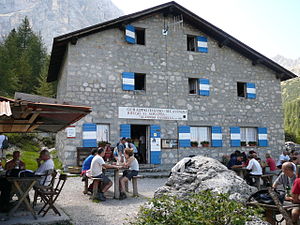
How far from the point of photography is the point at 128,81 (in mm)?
12812

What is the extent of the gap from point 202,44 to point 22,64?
1930 centimetres

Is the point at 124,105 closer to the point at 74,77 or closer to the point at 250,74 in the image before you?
the point at 74,77

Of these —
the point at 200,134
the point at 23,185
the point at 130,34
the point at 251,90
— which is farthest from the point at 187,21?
the point at 23,185

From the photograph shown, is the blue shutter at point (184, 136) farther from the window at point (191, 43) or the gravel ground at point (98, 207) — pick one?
the gravel ground at point (98, 207)

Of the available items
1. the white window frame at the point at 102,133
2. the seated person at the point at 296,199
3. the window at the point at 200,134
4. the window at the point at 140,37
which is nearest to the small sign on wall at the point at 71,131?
the white window frame at the point at 102,133

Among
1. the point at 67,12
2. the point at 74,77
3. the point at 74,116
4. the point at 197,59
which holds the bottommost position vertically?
the point at 74,116

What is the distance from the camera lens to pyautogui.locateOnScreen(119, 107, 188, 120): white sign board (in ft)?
41.3

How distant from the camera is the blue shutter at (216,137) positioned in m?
14.1

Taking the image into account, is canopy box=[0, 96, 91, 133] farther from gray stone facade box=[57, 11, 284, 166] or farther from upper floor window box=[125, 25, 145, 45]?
upper floor window box=[125, 25, 145, 45]

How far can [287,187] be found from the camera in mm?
5164

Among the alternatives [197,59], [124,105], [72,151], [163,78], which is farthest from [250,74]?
[72,151]

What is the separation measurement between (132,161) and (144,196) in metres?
0.95

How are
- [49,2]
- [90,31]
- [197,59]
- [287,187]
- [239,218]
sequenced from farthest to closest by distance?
1. [49,2]
2. [197,59]
3. [90,31]
4. [287,187]
5. [239,218]

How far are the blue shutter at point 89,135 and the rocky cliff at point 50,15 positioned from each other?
2343 inches
